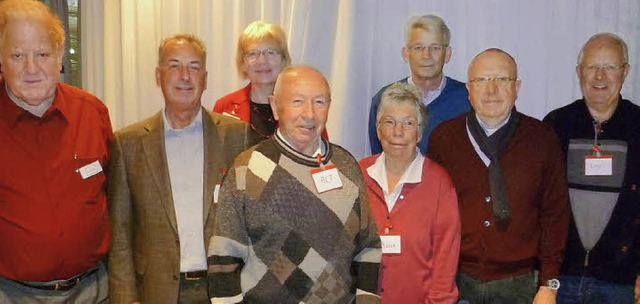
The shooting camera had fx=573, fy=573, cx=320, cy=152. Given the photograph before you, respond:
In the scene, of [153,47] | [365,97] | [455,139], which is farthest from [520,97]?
[153,47]

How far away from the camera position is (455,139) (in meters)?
2.49

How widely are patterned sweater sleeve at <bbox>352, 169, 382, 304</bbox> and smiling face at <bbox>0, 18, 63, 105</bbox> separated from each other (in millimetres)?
1263

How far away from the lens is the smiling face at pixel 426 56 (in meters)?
3.02

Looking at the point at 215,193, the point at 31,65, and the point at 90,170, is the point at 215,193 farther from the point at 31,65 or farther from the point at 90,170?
the point at 31,65

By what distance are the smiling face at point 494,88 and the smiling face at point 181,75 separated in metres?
A: 1.20

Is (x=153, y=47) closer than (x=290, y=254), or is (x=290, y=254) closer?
(x=290, y=254)

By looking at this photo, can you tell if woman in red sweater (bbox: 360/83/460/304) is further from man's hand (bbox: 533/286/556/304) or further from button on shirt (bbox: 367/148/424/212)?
man's hand (bbox: 533/286/556/304)

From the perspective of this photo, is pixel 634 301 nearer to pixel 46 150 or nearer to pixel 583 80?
pixel 583 80

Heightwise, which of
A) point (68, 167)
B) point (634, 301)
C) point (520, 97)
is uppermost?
point (520, 97)

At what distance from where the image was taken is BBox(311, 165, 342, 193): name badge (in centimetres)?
199

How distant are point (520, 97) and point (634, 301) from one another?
1.53 m

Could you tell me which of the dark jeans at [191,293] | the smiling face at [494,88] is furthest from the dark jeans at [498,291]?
the dark jeans at [191,293]

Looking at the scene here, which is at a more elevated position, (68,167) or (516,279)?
(68,167)

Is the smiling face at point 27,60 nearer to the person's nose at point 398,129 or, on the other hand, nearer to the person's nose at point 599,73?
the person's nose at point 398,129
